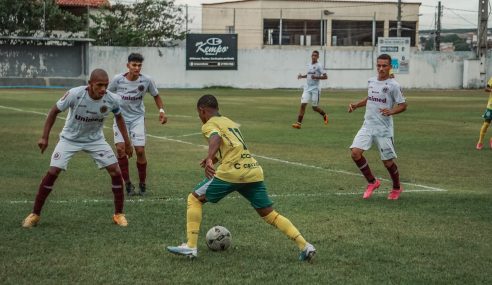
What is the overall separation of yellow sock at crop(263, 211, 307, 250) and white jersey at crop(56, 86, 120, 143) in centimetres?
257

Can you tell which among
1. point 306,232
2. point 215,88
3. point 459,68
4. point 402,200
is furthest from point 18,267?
point 459,68

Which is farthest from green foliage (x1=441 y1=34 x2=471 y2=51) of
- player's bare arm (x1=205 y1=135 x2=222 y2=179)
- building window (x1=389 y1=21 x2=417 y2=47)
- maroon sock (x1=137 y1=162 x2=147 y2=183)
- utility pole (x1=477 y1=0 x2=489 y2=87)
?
player's bare arm (x1=205 y1=135 x2=222 y2=179)

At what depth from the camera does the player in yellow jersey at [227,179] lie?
7.90 meters

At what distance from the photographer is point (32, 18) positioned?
57000mm

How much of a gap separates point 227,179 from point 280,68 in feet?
166

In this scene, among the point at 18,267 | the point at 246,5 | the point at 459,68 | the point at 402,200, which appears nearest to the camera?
the point at 18,267

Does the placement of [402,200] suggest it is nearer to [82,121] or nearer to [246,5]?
[82,121]

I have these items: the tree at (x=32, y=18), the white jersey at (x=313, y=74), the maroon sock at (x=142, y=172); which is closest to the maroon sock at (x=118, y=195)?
the maroon sock at (x=142, y=172)

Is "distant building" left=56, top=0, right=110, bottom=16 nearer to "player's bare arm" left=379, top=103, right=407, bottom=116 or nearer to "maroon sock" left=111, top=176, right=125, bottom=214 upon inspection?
"player's bare arm" left=379, top=103, right=407, bottom=116

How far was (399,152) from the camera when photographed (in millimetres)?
18391

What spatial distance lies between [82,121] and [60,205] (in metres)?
1.67

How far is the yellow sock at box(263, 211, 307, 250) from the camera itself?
312 inches

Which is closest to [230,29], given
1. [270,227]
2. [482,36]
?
[482,36]

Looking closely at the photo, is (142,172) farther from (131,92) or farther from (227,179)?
(227,179)
